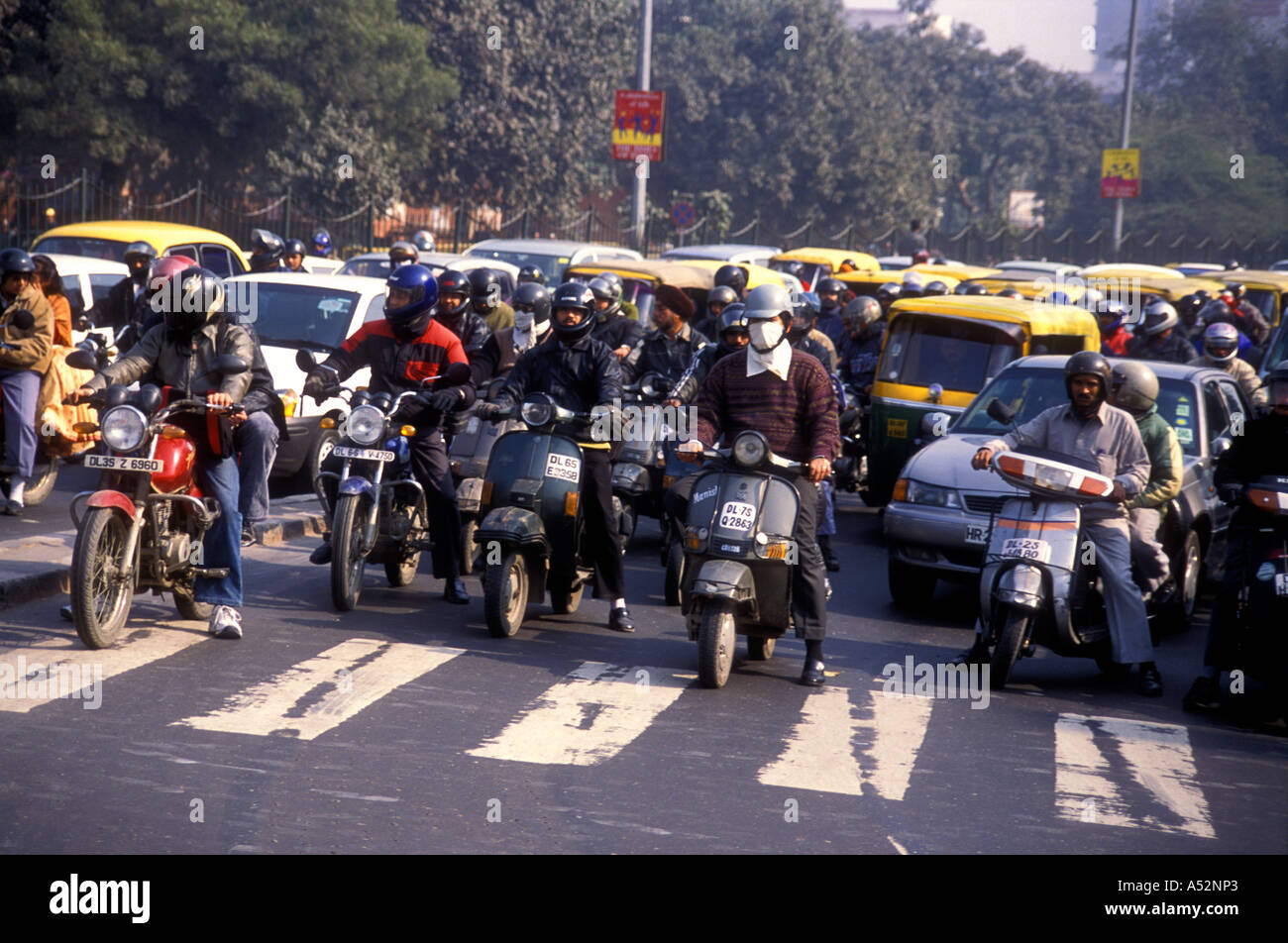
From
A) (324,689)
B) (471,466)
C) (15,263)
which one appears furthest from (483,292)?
(324,689)

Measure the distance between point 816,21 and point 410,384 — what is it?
159 feet

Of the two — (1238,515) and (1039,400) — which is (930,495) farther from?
(1238,515)

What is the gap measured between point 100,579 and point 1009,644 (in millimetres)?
4425

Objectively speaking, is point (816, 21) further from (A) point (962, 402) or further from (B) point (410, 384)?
(B) point (410, 384)

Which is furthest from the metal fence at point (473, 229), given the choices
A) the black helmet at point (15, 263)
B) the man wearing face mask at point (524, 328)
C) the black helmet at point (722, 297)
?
the black helmet at point (722, 297)

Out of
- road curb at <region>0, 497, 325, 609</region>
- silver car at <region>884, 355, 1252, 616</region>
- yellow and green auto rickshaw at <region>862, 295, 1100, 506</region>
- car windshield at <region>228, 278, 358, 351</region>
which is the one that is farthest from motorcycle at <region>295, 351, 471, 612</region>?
yellow and green auto rickshaw at <region>862, 295, 1100, 506</region>

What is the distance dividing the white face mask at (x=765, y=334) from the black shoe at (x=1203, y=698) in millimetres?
2745

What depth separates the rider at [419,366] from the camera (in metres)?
8.99

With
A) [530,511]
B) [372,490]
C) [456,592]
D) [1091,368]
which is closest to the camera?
[1091,368]

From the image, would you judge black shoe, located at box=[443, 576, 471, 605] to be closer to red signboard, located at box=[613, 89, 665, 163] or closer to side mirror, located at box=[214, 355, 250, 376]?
side mirror, located at box=[214, 355, 250, 376]

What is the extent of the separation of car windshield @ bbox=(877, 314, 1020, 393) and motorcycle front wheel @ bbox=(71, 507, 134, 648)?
7.67 meters

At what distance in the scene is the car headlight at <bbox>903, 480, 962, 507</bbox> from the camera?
10.0m

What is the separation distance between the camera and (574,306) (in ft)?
28.9

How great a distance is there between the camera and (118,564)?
24.5 ft
